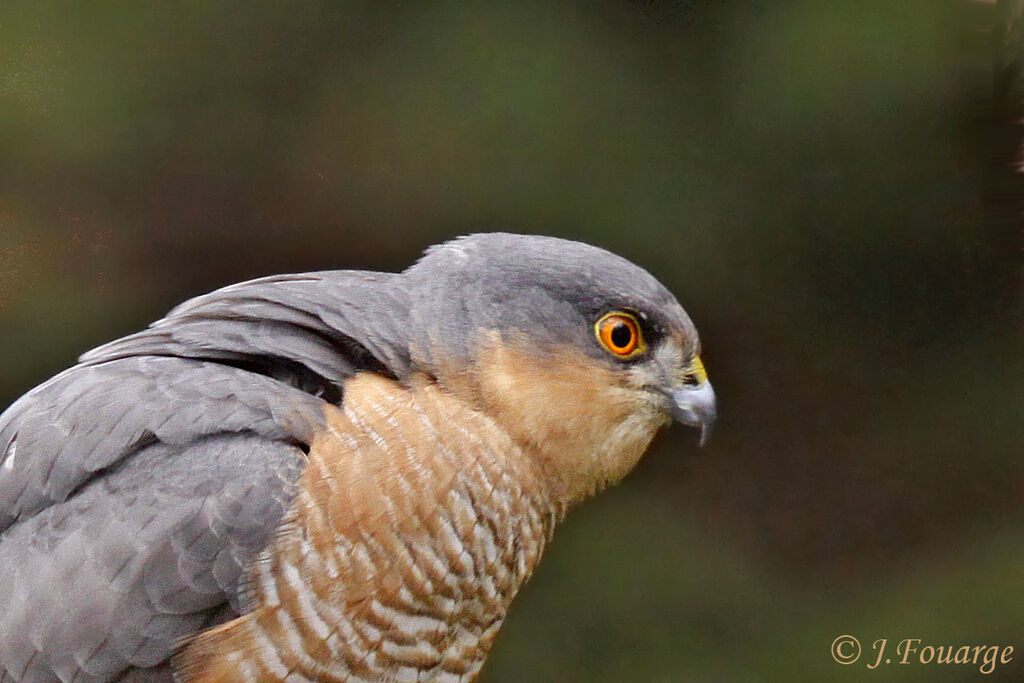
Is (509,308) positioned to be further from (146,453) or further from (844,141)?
(844,141)

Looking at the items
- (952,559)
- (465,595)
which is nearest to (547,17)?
(465,595)

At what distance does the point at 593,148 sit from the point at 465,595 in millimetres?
1767

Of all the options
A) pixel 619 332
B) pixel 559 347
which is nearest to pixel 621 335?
pixel 619 332

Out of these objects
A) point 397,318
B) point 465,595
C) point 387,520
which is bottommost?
point 465,595

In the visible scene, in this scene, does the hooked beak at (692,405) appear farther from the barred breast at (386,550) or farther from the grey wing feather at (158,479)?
the grey wing feather at (158,479)

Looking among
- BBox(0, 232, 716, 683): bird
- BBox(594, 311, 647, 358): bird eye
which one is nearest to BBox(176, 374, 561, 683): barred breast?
BBox(0, 232, 716, 683): bird

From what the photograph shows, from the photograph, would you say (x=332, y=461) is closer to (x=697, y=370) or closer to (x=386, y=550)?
(x=386, y=550)

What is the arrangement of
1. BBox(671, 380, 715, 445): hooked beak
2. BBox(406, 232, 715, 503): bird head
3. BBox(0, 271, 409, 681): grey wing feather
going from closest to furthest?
BBox(0, 271, 409, 681): grey wing feather, BBox(406, 232, 715, 503): bird head, BBox(671, 380, 715, 445): hooked beak

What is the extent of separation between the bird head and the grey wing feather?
5.1 inches

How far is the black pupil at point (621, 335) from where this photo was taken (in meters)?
2.22

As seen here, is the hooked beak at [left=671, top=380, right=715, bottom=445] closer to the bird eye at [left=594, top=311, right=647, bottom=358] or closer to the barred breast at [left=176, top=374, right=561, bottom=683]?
the bird eye at [left=594, top=311, right=647, bottom=358]

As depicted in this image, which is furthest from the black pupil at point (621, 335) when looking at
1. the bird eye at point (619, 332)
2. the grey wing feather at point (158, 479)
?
the grey wing feather at point (158, 479)

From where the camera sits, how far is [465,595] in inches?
84.0

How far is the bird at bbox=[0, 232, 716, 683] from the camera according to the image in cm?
189
